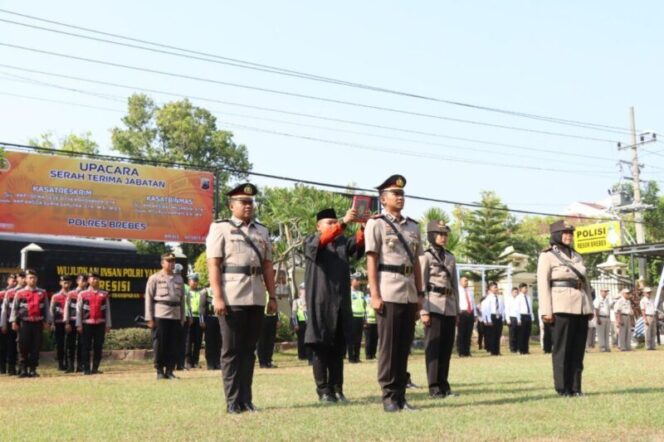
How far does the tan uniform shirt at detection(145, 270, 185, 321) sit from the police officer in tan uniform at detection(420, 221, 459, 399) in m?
4.91

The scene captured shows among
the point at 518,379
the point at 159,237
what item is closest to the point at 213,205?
the point at 159,237

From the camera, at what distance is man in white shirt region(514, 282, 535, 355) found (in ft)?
76.7

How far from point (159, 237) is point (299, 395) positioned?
60.2 feet

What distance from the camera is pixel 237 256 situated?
8195 millimetres

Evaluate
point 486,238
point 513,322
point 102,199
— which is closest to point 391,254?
point 513,322

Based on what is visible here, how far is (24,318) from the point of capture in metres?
15.4

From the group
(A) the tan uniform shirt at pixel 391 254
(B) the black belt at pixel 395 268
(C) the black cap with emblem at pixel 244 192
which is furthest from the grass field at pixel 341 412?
(C) the black cap with emblem at pixel 244 192

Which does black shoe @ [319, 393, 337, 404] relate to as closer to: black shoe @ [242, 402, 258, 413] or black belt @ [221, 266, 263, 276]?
black shoe @ [242, 402, 258, 413]

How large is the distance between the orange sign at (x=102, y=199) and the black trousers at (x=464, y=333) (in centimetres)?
979

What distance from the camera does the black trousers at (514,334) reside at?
23.8m

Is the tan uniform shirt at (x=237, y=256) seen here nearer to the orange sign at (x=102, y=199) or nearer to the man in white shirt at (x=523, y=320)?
the man in white shirt at (x=523, y=320)

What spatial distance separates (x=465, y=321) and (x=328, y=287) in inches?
516

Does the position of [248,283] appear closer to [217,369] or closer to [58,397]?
[58,397]

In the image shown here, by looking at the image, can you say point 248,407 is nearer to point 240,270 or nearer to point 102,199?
point 240,270
